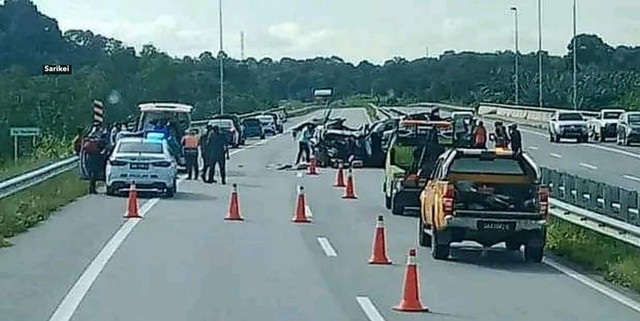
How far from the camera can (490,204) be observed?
2084 cm

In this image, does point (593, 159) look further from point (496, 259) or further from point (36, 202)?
point (496, 259)

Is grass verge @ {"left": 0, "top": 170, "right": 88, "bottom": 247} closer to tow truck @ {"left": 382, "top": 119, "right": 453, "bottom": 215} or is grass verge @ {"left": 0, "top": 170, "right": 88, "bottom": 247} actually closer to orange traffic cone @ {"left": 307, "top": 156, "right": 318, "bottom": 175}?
tow truck @ {"left": 382, "top": 119, "right": 453, "bottom": 215}

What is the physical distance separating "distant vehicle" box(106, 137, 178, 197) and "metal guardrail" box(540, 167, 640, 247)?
10103 millimetres

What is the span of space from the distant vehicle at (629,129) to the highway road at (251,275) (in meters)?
39.0

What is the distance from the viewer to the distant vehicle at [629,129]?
66938 millimetres

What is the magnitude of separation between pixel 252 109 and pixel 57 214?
333 feet

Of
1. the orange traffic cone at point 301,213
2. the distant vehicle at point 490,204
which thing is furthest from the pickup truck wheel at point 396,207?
the distant vehicle at point 490,204

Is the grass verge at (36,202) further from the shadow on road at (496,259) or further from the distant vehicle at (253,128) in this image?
the distant vehicle at (253,128)

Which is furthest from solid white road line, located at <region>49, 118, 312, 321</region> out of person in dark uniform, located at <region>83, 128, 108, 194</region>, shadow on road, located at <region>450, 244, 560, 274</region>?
person in dark uniform, located at <region>83, 128, 108, 194</region>

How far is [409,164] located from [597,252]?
35.5 feet

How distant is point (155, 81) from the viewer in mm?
92750

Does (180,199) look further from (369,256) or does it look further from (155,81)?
(155,81)

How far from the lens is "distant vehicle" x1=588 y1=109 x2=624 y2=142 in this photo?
2872 inches

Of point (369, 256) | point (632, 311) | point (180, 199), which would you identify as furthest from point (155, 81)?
point (632, 311)
